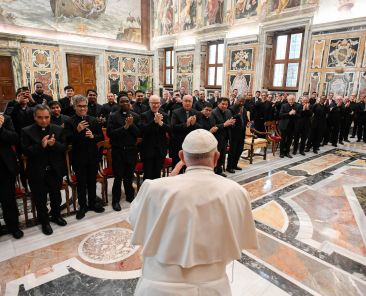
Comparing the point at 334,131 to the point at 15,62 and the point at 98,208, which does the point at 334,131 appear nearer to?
the point at 98,208

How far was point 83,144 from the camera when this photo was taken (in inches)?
157

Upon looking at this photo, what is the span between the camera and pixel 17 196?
146 inches

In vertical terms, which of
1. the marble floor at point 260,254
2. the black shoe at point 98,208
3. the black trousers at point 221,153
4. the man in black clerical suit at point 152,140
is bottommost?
the marble floor at point 260,254

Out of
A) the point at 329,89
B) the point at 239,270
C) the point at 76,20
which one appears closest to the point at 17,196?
the point at 239,270

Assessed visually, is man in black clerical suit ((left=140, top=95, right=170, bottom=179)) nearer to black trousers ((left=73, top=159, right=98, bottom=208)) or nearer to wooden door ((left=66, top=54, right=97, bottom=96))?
black trousers ((left=73, top=159, right=98, bottom=208))

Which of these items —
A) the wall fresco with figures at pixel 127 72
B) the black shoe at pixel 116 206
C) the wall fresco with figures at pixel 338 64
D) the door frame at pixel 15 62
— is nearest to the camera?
the black shoe at pixel 116 206

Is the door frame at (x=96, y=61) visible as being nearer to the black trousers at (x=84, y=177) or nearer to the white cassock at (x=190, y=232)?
the black trousers at (x=84, y=177)

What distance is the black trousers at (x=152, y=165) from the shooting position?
187 inches

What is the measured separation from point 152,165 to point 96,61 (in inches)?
498

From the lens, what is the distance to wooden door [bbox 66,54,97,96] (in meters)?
14.5

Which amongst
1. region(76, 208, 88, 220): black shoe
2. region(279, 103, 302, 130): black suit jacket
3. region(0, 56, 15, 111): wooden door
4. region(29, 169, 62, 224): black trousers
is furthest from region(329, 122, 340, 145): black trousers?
region(0, 56, 15, 111): wooden door

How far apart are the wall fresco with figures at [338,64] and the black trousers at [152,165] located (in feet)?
28.1

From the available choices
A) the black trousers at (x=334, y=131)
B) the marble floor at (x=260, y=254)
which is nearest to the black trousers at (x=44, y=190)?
the marble floor at (x=260, y=254)

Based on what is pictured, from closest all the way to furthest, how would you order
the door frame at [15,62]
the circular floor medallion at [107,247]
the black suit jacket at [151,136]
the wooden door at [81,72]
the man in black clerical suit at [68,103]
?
the circular floor medallion at [107,247] < the black suit jacket at [151,136] < the man in black clerical suit at [68,103] < the door frame at [15,62] < the wooden door at [81,72]
